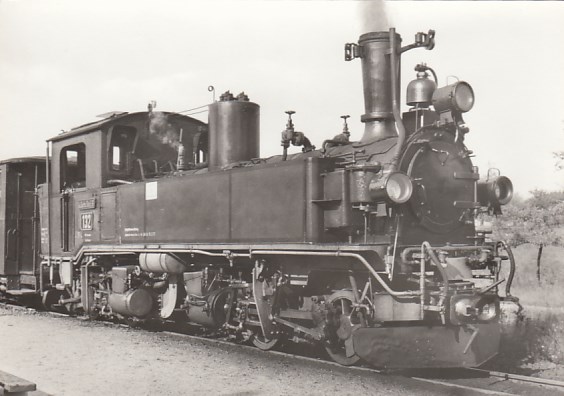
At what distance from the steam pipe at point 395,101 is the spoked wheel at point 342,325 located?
1491mm

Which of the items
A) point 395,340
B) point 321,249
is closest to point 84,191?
point 321,249

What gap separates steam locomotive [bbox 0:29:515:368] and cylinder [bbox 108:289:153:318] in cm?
3

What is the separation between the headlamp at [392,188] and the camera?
19.4 ft

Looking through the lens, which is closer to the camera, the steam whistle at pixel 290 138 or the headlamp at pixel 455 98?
the headlamp at pixel 455 98

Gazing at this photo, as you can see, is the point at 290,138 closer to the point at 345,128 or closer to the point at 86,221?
the point at 345,128

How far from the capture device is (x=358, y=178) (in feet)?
20.6

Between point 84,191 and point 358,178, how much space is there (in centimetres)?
564

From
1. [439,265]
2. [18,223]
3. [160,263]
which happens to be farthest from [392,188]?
[18,223]

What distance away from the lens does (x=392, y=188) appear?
5953 mm

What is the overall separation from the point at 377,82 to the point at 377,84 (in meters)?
0.02

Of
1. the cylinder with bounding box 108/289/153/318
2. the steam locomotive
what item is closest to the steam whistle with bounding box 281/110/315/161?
the steam locomotive

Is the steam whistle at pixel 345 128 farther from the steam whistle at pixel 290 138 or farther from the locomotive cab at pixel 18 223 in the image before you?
the locomotive cab at pixel 18 223

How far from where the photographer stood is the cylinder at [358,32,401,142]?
689 cm

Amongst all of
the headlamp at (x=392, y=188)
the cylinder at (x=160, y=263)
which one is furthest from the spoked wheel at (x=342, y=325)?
the cylinder at (x=160, y=263)
